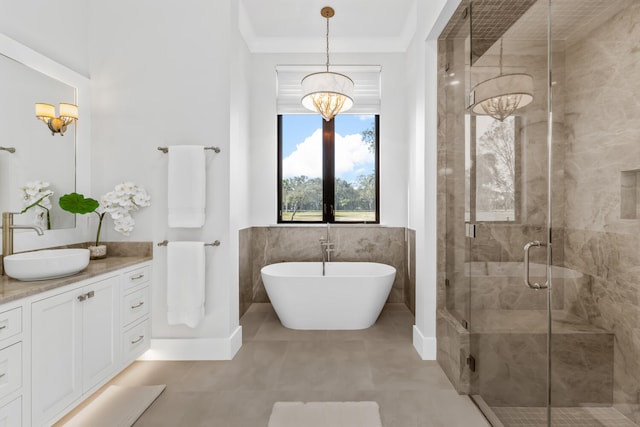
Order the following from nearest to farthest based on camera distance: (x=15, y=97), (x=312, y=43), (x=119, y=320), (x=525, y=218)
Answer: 1. (x=525, y=218)
2. (x=15, y=97)
3. (x=119, y=320)
4. (x=312, y=43)

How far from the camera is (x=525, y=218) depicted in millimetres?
1677

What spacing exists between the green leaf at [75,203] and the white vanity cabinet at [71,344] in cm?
56

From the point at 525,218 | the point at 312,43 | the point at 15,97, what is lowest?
the point at 525,218

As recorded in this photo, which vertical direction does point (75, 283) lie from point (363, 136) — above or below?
below

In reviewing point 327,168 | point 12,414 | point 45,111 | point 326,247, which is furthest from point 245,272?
point 12,414

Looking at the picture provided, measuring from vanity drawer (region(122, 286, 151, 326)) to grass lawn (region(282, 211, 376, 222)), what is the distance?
1.93m

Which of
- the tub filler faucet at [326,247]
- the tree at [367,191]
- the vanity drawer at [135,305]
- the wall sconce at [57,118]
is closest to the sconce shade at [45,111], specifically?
the wall sconce at [57,118]

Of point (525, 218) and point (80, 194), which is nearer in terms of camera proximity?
point (525, 218)

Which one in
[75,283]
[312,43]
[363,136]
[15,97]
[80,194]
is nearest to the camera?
[75,283]

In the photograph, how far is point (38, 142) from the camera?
2.27 m

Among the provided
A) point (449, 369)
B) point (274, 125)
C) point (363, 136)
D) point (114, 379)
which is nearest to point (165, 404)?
point (114, 379)

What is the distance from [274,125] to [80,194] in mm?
2230

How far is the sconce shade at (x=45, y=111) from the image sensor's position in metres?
2.28

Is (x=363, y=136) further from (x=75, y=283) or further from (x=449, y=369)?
(x=75, y=283)
